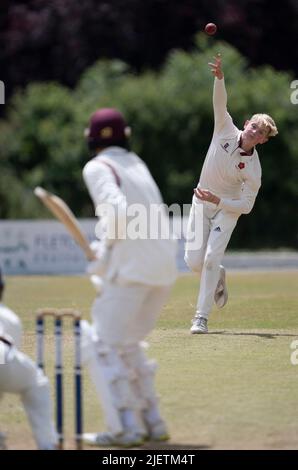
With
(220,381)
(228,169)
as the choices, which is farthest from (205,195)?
(220,381)

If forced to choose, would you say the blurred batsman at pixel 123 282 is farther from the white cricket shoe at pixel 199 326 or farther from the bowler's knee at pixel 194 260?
the bowler's knee at pixel 194 260

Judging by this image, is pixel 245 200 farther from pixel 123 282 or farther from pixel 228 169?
pixel 123 282

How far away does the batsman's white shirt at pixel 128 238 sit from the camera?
20.1ft

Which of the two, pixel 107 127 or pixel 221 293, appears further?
pixel 221 293

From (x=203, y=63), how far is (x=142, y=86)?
4.75 ft

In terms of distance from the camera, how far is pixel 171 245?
6238 mm

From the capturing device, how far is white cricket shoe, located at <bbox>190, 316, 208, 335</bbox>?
977 cm

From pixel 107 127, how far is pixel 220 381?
208 cm

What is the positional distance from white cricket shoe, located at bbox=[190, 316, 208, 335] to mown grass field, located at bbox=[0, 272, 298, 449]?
0.23ft

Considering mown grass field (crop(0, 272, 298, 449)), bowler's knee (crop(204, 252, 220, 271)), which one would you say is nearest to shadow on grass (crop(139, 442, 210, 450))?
mown grass field (crop(0, 272, 298, 449))

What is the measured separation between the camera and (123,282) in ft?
20.2

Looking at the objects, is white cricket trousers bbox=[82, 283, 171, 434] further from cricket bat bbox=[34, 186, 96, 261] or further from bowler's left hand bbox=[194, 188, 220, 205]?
bowler's left hand bbox=[194, 188, 220, 205]

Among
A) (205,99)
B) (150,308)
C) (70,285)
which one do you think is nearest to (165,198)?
(205,99)

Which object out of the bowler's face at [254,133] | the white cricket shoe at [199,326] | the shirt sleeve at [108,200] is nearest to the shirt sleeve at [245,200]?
the bowler's face at [254,133]
